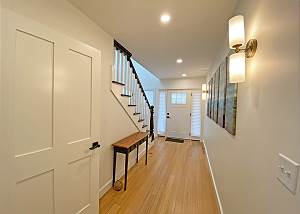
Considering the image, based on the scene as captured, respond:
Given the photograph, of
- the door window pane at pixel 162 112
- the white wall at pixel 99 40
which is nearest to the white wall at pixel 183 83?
the door window pane at pixel 162 112

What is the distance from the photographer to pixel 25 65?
1.14m

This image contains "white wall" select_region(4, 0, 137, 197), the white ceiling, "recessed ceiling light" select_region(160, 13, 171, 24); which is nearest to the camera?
"white wall" select_region(4, 0, 137, 197)

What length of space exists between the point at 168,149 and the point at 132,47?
3.26 meters

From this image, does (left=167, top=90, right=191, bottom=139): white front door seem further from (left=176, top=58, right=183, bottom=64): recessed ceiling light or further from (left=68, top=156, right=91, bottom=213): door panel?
(left=68, top=156, right=91, bottom=213): door panel

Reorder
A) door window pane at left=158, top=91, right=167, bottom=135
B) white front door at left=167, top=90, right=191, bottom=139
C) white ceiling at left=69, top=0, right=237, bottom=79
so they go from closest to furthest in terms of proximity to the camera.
Answer: 1. white ceiling at left=69, top=0, right=237, bottom=79
2. white front door at left=167, top=90, right=191, bottom=139
3. door window pane at left=158, top=91, right=167, bottom=135

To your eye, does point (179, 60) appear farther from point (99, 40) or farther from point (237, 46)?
A: point (237, 46)

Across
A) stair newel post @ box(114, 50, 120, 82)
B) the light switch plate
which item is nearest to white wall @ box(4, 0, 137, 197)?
stair newel post @ box(114, 50, 120, 82)

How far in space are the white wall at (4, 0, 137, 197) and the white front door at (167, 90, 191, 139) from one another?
10.8ft

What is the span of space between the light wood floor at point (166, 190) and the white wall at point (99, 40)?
39cm

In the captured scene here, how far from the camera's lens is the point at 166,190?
2557mm

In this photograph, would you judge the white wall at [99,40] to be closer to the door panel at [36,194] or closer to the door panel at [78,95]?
the door panel at [78,95]

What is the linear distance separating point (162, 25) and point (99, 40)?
36.0 inches

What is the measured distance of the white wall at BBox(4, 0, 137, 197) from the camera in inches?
55.2

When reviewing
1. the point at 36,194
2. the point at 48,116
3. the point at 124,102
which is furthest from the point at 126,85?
the point at 36,194
